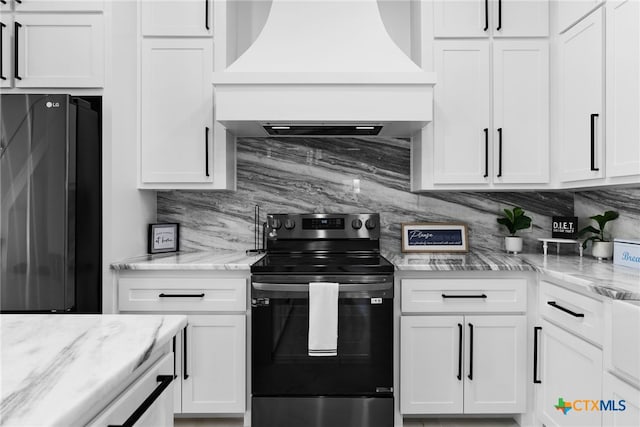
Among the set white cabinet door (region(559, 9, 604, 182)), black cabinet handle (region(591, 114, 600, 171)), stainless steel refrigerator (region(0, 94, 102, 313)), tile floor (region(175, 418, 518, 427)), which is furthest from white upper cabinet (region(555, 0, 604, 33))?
stainless steel refrigerator (region(0, 94, 102, 313))

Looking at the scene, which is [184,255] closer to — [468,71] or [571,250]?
[468,71]

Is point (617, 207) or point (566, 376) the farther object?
point (617, 207)

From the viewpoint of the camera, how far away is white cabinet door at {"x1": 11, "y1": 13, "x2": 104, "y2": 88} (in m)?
2.24

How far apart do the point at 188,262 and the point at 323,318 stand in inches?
31.3

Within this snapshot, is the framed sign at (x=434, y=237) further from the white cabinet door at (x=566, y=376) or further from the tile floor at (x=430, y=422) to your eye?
the tile floor at (x=430, y=422)

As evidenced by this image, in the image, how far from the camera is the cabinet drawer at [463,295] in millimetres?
2275

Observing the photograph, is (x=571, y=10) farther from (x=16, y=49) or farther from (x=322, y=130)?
(x=16, y=49)

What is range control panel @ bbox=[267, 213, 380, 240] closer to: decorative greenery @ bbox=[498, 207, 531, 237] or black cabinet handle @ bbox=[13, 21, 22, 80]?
decorative greenery @ bbox=[498, 207, 531, 237]

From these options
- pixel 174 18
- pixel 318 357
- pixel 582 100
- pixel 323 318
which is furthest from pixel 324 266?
pixel 174 18

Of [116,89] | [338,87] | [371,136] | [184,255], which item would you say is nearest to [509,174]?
[371,136]

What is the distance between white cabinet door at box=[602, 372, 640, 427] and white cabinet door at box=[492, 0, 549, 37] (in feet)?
6.16

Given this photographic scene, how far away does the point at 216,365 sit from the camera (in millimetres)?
2285

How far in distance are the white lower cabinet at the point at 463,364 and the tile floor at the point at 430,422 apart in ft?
0.48

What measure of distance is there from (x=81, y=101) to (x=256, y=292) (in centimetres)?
127
